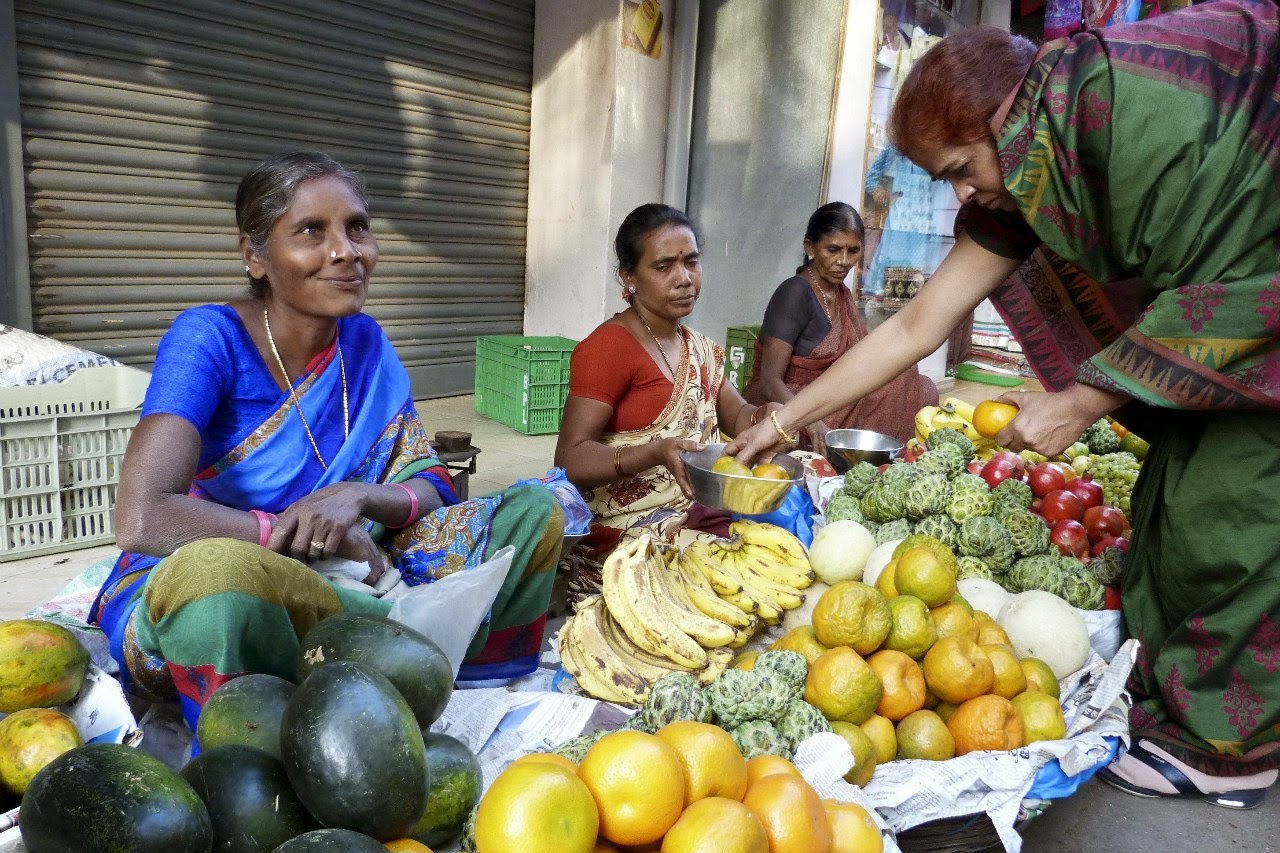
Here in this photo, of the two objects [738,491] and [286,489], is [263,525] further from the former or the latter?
[738,491]

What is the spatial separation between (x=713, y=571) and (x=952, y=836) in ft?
2.79

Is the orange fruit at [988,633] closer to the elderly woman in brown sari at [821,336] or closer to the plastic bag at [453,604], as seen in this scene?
the plastic bag at [453,604]

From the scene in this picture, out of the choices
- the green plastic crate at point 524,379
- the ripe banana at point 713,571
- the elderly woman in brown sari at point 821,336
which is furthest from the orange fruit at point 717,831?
the green plastic crate at point 524,379

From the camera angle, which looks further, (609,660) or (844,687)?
(609,660)

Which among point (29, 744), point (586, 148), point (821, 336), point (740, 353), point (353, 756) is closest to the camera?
point (353, 756)

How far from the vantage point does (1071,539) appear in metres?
3.06

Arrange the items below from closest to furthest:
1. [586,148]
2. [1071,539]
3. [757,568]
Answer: [757,568] → [1071,539] → [586,148]

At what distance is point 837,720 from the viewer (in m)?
1.98

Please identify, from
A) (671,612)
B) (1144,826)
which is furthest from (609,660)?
(1144,826)

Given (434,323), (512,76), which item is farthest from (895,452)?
(512,76)

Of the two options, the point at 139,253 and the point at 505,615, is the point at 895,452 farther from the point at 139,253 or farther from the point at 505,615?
the point at 139,253

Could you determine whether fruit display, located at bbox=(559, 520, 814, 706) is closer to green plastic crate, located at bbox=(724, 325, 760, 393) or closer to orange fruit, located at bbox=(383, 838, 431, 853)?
orange fruit, located at bbox=(383, 838, 431, 853)

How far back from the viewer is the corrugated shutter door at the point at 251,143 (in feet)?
16.3

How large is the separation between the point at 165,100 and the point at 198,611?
180 inches
